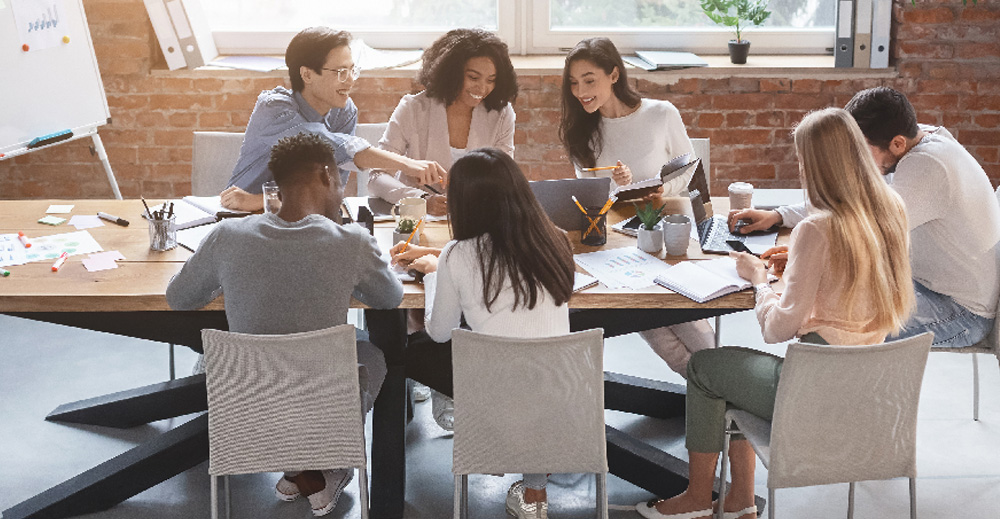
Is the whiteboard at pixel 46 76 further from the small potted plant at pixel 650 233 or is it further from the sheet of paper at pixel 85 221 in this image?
the small potted plant at pixel 650 233

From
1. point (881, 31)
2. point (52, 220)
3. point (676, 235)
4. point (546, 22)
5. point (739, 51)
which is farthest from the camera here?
point (546, 22)

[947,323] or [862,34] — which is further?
[862,34]

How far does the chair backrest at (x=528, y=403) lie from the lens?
6.88 ft

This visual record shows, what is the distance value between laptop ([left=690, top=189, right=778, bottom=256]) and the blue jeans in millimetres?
432

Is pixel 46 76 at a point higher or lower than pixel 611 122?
higher

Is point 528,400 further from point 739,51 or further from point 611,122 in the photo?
point 739,51

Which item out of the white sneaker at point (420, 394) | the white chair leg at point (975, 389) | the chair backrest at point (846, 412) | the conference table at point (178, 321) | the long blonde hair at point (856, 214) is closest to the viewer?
the chair backrest at point (846, 412)

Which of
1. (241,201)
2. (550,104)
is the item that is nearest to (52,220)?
(241,201)

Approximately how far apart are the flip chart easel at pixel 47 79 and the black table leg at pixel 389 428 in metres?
1.97

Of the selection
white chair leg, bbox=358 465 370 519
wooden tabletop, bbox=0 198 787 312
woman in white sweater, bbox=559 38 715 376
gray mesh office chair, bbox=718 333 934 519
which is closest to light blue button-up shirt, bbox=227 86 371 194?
wooden tabletop, bbox=0 198 787 312

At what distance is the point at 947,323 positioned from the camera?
2789mm

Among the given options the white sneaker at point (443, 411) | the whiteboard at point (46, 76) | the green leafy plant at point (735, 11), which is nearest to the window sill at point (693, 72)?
the green leafy plant at point (735, 11)

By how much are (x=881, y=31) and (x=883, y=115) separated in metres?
1.91

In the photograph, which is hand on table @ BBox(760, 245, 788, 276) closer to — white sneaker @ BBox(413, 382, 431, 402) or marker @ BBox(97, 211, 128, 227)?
white sneaker @ BBox(413, 382, 431, 402)
